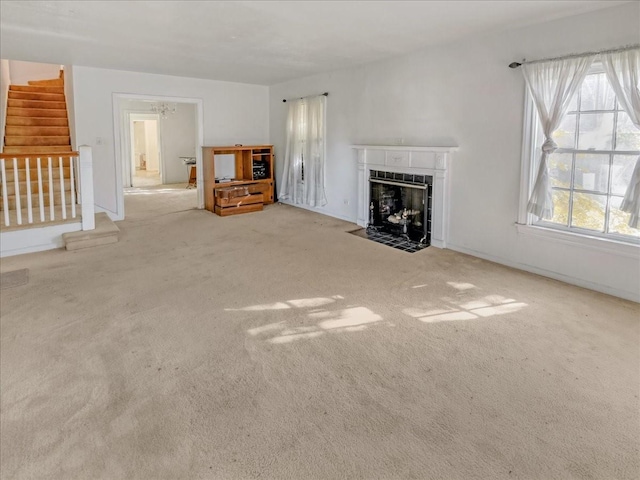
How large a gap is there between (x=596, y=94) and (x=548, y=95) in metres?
0.38

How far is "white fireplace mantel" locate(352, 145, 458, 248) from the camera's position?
16.4 feet

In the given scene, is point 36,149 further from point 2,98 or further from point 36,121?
point 2,98

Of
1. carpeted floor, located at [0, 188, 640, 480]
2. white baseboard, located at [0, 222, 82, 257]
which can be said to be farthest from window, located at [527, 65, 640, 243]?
white baseboard, located at [0, 222, 82, 257]

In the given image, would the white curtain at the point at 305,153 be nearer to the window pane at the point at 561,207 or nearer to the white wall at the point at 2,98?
the window pane at the point at 561,207

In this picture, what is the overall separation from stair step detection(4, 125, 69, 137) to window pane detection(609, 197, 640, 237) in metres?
8.48

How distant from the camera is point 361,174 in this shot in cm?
616

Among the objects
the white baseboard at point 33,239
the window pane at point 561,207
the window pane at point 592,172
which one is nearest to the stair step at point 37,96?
the white baseboard at point 33,239

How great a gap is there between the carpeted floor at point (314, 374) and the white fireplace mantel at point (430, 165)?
3.06 ft

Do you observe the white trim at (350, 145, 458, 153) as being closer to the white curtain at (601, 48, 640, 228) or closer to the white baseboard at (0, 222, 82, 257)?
the white curtain at (601, 48, 640, 228)

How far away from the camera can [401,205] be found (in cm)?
582

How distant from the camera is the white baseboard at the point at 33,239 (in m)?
4.77

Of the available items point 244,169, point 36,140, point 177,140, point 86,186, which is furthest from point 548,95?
point 177,140

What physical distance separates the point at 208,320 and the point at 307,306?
0.80m

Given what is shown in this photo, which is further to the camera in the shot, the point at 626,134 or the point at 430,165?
the point at 430,165
